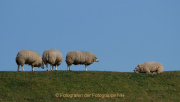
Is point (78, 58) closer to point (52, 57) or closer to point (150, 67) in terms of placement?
point (52, 57)

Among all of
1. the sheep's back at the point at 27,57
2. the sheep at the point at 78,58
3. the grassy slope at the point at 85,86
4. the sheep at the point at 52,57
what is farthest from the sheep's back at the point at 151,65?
the sheep's back at the point at 27,57

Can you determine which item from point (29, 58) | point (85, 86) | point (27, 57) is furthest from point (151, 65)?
point (27, 57)

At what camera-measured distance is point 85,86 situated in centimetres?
2252

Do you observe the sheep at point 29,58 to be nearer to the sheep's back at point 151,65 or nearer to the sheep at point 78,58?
the sheep at point 78,58

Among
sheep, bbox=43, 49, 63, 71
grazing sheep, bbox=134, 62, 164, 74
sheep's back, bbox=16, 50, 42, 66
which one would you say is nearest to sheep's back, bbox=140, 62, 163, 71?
grazing sheep, bbox=134, 62, 164, 74

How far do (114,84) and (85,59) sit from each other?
1007cm

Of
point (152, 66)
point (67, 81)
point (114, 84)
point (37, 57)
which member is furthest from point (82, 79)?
point (152, 66)

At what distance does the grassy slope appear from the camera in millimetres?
20641

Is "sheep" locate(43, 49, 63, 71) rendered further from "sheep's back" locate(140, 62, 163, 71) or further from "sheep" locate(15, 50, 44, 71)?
"sheep's back" locate(140, 62, 163, 71)

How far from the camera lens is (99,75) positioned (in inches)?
1017

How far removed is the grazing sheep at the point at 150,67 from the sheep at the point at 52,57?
9.90 meters

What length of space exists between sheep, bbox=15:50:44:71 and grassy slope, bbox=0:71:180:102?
333 cm

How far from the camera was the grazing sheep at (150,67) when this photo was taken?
1233 inches

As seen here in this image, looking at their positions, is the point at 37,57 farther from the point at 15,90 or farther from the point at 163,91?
the point at 163,91
